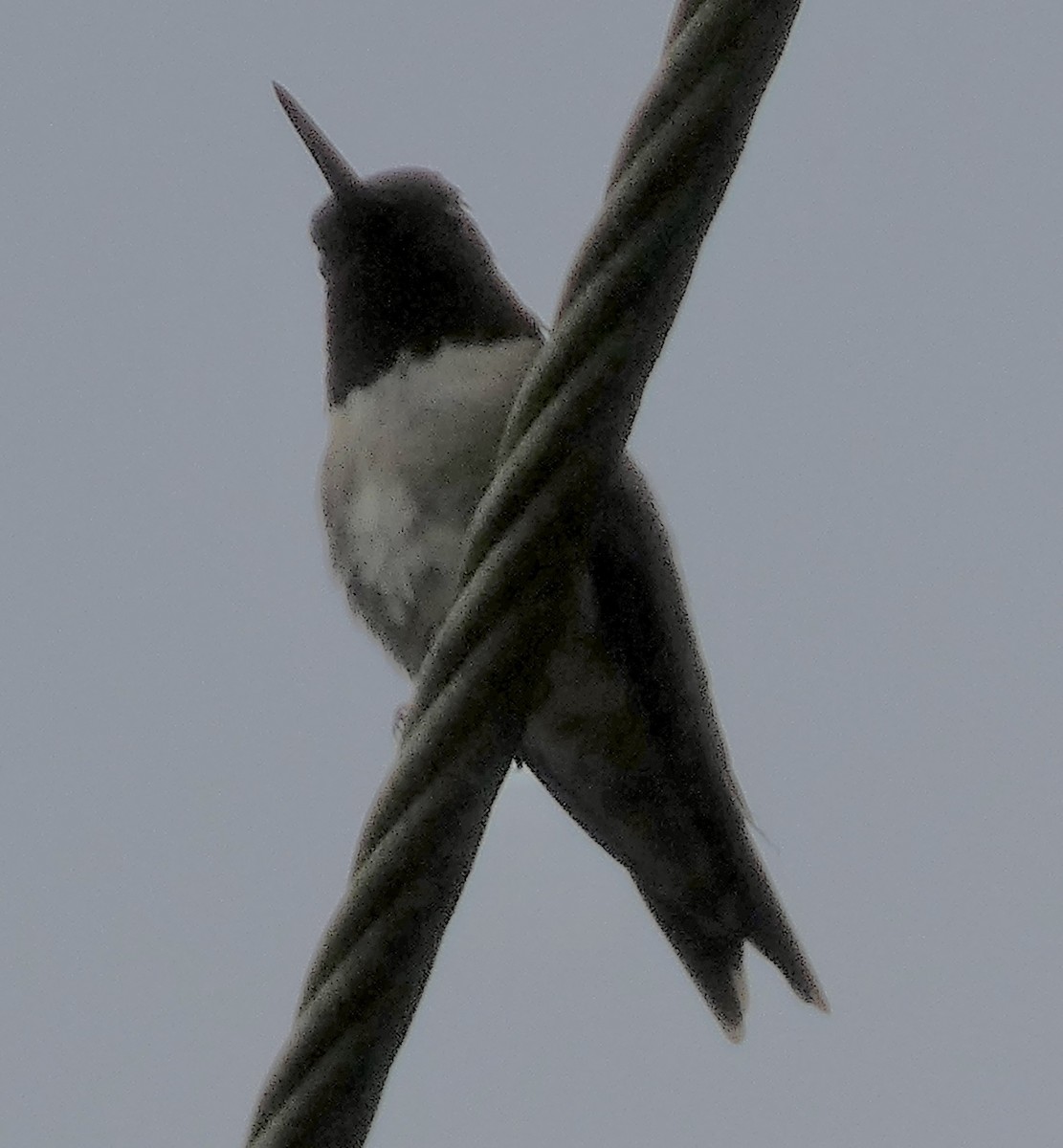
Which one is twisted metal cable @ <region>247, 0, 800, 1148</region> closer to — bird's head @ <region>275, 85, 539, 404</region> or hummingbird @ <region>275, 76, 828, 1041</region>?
hummingbird @ <region>275, 76, 828, 1041</region>

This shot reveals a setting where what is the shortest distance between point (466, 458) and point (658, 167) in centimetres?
168

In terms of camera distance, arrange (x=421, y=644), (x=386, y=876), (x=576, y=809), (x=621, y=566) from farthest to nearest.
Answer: (x=576, y=809), (x=421, y=644), (x=621, y=566), (x=386, y=876)

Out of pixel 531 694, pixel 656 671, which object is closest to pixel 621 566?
pixel 656 671

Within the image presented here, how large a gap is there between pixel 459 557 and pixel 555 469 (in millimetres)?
1522

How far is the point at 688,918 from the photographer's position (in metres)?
3.81

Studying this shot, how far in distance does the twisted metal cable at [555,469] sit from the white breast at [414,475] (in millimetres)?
1611

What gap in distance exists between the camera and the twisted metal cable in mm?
1689

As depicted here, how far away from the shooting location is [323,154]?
4027 mm

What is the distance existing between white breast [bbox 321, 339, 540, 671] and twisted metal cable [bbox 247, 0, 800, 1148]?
1.61 m

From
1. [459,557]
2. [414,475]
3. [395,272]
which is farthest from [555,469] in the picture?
[395,272]

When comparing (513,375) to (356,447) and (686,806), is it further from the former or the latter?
(686,806)

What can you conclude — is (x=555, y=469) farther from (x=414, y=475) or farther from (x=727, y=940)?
(x=727, y=940)

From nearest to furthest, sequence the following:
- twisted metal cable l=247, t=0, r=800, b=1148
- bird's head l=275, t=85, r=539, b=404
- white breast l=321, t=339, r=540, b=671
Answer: twisted metal cable l=247, t=0, r=800, b=1148 < white breast l=321, t=339, r=540, b=671 < bird's head l=275, t=85, r=539, b=404

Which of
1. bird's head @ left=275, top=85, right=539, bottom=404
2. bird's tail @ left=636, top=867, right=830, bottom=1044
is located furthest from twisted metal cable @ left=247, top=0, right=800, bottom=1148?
bird's tail @ left=636, top=867, right=830, bottom=1044
